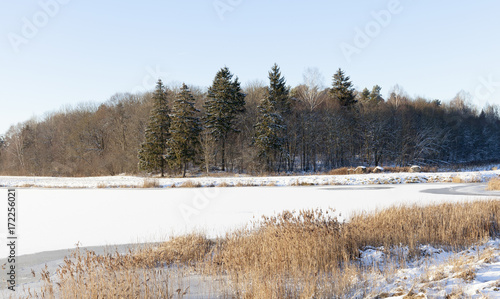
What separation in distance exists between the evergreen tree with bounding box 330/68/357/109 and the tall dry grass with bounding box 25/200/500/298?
1735 inches

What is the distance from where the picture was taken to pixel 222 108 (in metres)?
42.6

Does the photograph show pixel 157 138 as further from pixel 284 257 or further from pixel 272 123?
pixel 284 257

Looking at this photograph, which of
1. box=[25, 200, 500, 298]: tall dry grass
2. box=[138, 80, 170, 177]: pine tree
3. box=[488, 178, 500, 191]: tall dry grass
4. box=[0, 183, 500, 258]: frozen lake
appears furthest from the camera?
box=[138, 80, 170, 177]: pine tree

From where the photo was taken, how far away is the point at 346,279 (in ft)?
16.3

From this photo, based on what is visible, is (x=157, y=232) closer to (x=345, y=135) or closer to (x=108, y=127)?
(x=345, y=135)

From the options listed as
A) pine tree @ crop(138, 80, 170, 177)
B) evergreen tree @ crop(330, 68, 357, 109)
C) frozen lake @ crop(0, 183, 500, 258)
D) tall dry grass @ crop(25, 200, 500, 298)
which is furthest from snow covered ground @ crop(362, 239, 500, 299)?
evergreen tree @ crop(330, 68, 357, 109)

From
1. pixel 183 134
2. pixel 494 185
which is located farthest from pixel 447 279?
pixel 183 134

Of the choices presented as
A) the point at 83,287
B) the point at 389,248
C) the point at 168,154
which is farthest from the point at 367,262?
the point at 168,154

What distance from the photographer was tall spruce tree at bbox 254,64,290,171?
129 ft

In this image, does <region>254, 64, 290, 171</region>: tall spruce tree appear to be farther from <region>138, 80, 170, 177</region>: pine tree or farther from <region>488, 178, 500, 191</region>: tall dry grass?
<region>488, 178, 500, 191</region>: tall dry grass

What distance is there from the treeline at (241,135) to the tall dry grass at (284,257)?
30954 millimetres

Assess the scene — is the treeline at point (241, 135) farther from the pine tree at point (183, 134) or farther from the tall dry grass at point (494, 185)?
the tall dry grass at point (494, 185)

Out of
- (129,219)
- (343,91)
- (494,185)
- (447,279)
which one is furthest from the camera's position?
(343,91)

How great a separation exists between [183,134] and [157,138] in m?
3.92
